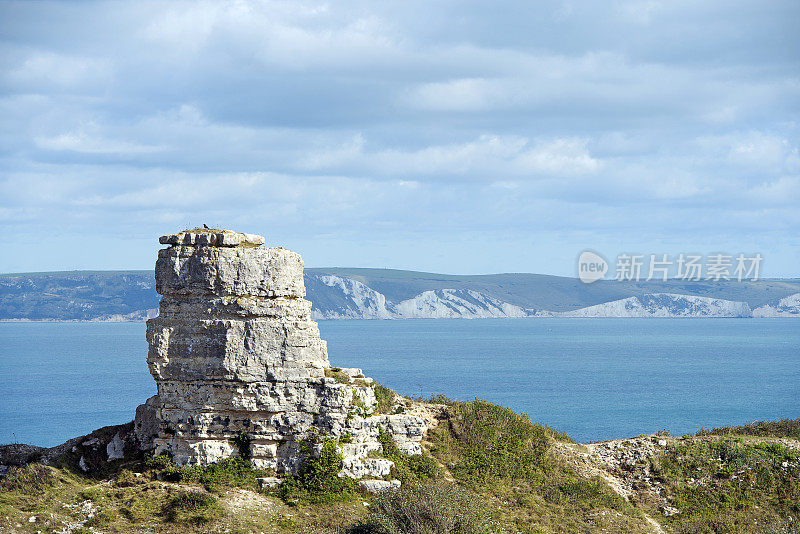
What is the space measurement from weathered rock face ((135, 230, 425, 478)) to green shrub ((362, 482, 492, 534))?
7.08 feet

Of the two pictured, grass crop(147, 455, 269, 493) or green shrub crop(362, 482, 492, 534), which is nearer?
green shrub crop(362, 482, 492, 534)

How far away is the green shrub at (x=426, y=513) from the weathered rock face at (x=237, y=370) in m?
2.16

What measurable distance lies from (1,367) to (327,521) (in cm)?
10461

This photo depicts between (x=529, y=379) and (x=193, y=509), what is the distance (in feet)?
246

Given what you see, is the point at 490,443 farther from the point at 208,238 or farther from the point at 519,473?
the point at 208,238

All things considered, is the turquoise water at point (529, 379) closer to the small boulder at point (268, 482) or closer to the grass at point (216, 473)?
the small boulder at point (268, 482)

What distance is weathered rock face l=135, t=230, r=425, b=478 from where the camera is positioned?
964 inches

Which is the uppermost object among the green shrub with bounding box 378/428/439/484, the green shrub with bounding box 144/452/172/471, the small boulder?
the green shrub with bounding box 378/428/439/484

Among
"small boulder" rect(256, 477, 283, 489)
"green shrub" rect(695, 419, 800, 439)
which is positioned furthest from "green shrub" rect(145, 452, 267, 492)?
"green shrub" rect(695, 419, 800, 439)

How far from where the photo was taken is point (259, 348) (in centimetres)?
2452

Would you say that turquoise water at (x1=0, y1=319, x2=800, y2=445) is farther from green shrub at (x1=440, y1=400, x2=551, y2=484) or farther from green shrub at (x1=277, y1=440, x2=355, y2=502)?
green shrub at (x1=277, y1=440, x2=355, y2=502)

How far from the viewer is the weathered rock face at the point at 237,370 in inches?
964

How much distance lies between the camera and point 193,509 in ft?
74.9

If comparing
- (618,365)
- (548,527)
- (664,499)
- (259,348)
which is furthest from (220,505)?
(618,365)
